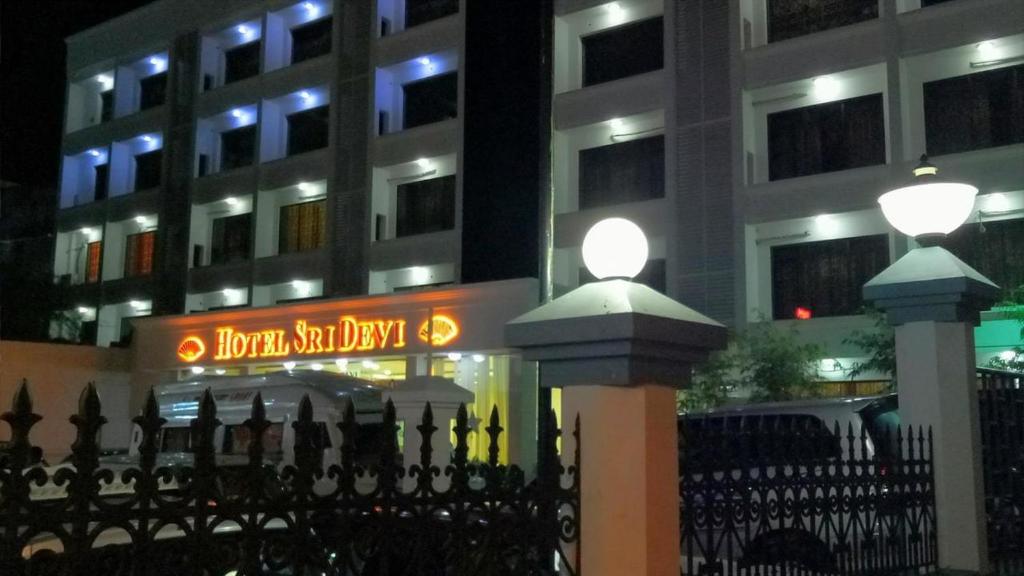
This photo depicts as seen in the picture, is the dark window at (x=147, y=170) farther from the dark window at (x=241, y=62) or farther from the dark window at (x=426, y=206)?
the dark window at (x=426, y=206)

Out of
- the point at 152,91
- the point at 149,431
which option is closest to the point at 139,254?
the point at 152,91

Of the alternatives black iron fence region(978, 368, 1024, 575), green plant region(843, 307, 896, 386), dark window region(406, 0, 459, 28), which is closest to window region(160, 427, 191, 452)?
black iron fence region(978, 368, 1024, 575)

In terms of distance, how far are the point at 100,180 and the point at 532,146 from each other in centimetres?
2009

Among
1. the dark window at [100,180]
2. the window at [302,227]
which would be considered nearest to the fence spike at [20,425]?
the window at [302,227]

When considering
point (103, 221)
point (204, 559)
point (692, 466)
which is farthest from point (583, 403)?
point (103, 221)

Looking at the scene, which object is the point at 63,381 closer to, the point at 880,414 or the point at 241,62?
the point at 241,62

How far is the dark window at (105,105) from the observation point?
37.4 meters

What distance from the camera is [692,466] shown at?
4676mm

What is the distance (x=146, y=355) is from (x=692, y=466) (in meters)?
27.4

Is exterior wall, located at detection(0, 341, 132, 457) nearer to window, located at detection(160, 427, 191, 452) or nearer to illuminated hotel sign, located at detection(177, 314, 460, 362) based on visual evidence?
illuminated hotel sign, located at detection(177, 314, 460, 362)

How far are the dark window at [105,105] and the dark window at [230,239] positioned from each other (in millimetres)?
8241

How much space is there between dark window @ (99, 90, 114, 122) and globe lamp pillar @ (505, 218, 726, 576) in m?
36.7

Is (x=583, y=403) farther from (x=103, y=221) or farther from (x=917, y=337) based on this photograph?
(x=103, y=221)

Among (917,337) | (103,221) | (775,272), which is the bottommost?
(917,337)
